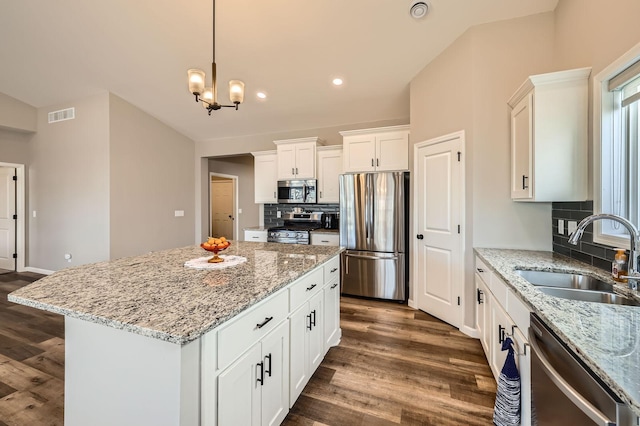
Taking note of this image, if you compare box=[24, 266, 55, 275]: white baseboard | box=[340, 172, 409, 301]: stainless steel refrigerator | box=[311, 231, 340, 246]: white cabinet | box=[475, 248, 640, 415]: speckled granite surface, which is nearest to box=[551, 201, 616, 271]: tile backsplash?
box=[475, 248, 640, 415]: speckled granite surface

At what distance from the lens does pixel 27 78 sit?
4.21 m

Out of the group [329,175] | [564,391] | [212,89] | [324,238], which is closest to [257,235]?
[324,238]

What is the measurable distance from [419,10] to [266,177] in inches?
131

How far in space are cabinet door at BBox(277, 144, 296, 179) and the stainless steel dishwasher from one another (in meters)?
3.87

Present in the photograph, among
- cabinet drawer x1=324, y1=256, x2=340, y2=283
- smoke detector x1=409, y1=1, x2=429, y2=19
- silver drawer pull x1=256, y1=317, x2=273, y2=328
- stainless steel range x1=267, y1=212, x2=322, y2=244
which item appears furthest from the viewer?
stainless steel range x1=267, y1=212, x2=322, y2=244

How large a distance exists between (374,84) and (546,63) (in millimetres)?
1808

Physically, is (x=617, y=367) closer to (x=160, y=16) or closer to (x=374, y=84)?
(x=374, y=84)

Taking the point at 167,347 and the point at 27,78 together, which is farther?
the point at 27,78

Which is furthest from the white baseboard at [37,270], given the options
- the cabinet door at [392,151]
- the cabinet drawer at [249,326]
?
the cabinet door at [392,151]

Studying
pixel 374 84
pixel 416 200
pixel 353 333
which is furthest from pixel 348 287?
pixel 374 84

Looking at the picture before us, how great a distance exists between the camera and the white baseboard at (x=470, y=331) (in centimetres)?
262

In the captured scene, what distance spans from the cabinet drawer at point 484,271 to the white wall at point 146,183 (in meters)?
5.14

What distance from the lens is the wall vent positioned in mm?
4697

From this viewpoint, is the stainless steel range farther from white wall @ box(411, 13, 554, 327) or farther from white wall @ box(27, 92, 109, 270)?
white wall @ box(27, 92, 109, 270)
